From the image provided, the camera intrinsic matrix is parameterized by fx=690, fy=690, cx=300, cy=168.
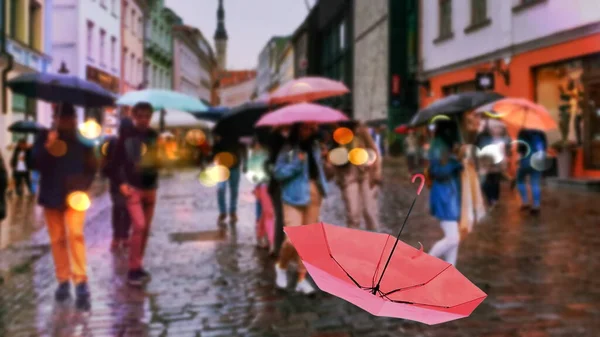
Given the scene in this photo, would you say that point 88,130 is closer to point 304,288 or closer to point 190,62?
point 304,288

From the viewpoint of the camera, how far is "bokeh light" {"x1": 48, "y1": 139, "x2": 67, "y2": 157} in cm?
571

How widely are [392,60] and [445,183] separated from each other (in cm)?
2626

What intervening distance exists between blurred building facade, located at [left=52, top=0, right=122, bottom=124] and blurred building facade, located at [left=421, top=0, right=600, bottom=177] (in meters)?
13.6

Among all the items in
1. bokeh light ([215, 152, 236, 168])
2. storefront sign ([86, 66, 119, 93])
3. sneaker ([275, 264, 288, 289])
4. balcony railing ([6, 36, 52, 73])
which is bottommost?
sneaker ([275, 264, 288, 289])

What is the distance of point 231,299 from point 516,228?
5141mm

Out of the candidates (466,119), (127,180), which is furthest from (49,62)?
(466,119)

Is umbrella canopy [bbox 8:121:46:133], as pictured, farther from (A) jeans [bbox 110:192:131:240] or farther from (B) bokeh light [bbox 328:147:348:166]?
(B) bokeh light [bbox 328:147:348:166]

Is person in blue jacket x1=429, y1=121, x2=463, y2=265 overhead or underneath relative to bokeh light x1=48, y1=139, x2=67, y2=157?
underneath

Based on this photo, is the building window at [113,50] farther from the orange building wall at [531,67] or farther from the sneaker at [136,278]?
the sneaker at [136,278]

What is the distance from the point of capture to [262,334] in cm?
461

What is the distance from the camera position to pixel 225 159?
10172 mm

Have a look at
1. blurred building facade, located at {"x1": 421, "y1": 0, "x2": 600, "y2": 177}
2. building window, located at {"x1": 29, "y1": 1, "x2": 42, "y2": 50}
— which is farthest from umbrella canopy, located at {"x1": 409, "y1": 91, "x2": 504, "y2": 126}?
building window, located at {"x1": 29, "y1": 1, "x2": 42, "y2": 50}

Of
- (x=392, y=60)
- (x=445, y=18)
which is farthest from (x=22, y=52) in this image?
(x=392, y=60)

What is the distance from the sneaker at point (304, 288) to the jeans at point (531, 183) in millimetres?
6213
